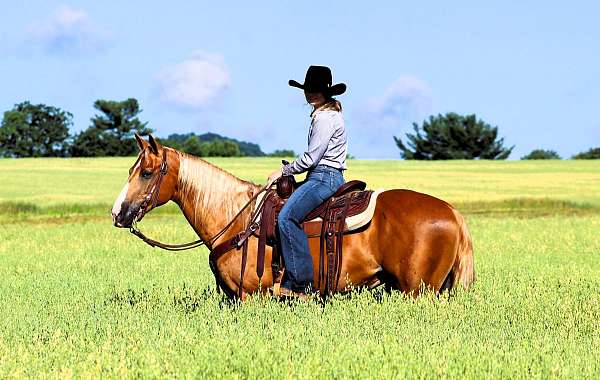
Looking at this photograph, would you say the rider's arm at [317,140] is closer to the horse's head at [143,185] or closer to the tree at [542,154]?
the horse's head at [143,185]

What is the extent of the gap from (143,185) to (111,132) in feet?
268

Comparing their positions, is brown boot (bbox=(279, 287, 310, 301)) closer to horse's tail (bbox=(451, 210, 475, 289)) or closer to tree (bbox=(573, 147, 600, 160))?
horse's tail (bbox=(451, 210, 475, 289))

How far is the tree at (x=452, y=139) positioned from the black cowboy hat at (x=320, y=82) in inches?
3102

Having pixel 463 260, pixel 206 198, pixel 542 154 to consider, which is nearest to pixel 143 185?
pixel 206 198

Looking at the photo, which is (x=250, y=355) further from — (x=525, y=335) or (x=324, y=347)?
(x=525, y=335)

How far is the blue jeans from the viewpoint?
8.09 metres

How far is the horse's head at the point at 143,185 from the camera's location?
Result: 8.25m

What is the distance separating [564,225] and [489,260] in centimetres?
996

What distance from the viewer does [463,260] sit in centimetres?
838

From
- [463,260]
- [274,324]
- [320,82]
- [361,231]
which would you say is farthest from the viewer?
[463,260]

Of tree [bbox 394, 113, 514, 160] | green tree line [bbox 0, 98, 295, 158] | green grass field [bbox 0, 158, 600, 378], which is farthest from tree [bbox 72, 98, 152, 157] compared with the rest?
green grass field [bbox 0, 158, 600, 378]

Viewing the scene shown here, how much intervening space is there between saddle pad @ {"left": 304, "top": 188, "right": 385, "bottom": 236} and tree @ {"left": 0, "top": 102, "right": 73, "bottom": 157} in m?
80.4

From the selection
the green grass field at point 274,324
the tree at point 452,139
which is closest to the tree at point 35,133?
the tree at point 452,139

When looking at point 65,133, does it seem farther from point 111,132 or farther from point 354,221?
point 354,221
